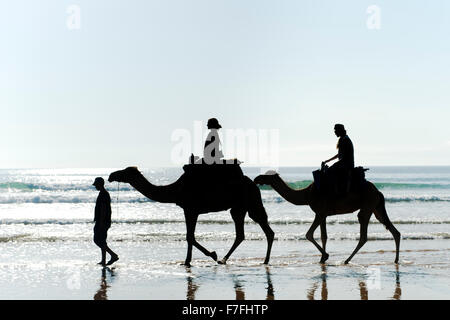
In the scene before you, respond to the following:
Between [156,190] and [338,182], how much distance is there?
354 centimetres

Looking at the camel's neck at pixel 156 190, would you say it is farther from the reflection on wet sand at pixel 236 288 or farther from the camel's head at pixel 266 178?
the reflection on wet sand at pixel 236 288

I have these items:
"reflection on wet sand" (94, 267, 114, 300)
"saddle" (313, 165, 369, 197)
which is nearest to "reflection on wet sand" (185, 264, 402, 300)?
"reflection on wet sand" (94, 267, 114, 300)

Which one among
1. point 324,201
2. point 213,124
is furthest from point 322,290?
point 213,124

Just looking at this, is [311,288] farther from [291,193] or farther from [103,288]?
[291,193]

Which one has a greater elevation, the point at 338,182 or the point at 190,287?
the point at 338,182

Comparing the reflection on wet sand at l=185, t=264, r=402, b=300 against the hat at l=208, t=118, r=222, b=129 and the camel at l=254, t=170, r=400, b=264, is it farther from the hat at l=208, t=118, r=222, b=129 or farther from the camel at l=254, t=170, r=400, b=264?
the hat at l=208, t=118, r=222, b=129

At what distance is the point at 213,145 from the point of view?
12.5 m

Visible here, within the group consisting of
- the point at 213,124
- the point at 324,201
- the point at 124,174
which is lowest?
the point at 324,201

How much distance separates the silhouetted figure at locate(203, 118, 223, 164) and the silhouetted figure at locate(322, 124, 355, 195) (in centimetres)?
208

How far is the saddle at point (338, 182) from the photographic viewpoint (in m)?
12.7

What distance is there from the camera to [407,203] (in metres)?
40.6

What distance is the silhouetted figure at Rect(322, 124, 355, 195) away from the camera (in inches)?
497
